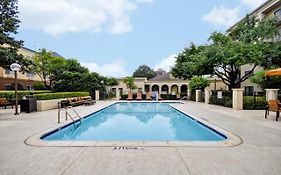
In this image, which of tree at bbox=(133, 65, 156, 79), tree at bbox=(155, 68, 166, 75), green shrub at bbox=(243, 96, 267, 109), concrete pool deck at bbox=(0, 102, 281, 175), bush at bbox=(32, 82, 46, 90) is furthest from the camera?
tree at bbox=(155, 68, 166, 75)

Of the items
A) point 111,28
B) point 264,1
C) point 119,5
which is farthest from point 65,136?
point 264,1

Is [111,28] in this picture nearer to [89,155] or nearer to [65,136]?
[65,136]

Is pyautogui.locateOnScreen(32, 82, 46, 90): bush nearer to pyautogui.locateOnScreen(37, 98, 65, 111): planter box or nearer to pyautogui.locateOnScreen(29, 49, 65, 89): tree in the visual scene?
pyautogui.locateOnScreen(29, 49, 65, 89): tree

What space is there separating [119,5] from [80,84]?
12.5m

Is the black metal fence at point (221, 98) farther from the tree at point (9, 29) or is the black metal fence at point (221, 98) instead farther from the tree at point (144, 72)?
the tree at point (144, 72)

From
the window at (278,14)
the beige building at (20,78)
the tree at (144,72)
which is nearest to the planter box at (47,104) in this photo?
the beige building at (20,78)

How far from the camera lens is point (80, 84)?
29969 millimetres

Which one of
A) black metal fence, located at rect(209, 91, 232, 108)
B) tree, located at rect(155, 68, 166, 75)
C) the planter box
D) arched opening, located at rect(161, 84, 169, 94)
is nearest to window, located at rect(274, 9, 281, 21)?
black metal fence, located at rect(209, 91, 232, 108)

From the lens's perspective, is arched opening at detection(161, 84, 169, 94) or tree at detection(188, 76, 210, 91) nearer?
tree at detection(188, 76, 210, 91)

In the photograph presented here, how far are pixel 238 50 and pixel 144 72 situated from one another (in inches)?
2179

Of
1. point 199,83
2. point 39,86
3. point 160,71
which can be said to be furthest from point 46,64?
point 160,71

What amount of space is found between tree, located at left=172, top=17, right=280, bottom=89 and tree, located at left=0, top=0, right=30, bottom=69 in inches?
563

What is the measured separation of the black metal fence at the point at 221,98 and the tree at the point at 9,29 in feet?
46.9

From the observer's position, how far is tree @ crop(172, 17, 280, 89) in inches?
811
